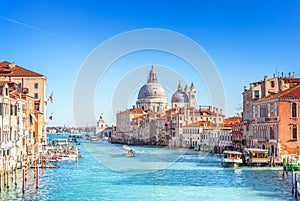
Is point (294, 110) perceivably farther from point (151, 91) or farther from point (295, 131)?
point (151, 91)

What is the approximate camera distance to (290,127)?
26.7 metres

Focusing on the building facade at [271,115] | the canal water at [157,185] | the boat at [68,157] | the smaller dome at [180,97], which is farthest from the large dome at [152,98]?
the canal water at [157,185]

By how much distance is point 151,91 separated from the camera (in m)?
96.9

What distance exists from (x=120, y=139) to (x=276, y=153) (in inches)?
2307

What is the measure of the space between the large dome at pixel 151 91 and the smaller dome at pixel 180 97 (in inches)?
310

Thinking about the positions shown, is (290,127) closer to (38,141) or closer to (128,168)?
(128,168)

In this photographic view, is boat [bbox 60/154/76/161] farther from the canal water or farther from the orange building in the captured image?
the orange building

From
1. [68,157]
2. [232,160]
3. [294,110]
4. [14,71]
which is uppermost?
[14,71]

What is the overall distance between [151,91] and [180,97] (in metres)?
10.2

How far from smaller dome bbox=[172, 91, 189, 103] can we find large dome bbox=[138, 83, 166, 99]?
310 inches

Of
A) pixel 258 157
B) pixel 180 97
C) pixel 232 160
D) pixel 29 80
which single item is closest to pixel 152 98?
pixel 180 97

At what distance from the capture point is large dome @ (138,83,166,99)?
317ft

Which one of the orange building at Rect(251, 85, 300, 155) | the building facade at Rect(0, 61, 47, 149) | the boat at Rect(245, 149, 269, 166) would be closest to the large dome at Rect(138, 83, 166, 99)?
the building facade at Rect(0, 61, 47, 149)

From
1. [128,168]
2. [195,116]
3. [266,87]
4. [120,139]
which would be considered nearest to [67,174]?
[128,168]
